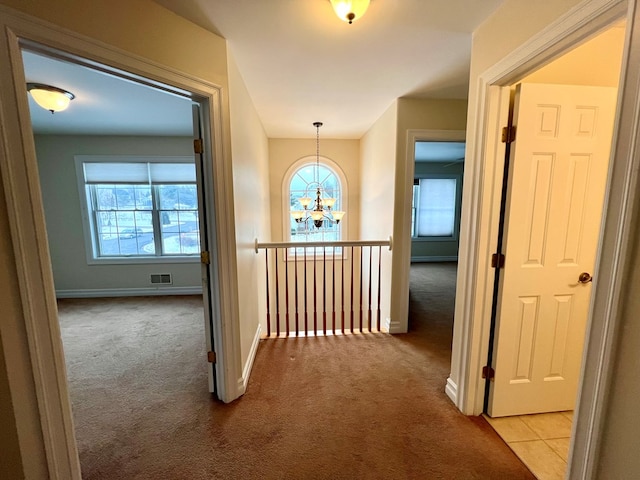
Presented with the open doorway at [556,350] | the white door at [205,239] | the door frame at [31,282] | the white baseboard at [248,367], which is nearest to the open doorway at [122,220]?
the white baseboard at [248,367]

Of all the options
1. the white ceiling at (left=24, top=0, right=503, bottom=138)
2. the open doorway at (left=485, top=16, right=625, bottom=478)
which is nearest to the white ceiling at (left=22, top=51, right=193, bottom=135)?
the white ceiling at (left=24, top=0, right=503, bottom=138)

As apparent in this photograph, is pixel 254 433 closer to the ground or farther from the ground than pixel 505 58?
closer to the ground

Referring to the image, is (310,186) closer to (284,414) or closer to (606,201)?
(284,414)

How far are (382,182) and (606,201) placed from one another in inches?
98.5

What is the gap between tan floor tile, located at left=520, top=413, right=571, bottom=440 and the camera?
1674mm

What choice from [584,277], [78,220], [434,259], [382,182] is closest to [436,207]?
[434,259]

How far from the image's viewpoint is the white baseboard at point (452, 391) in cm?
192

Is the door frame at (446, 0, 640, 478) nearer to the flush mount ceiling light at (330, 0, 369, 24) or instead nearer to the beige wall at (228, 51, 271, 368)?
the flush mount ceiling light at (330, 0, 369, 24)

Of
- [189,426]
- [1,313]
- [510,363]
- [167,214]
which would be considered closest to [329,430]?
[189,426]

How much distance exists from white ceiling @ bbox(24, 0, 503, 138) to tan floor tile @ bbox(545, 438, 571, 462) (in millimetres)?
2525

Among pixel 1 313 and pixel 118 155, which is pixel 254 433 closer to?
pixel 1 313

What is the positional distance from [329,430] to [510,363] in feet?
4.09

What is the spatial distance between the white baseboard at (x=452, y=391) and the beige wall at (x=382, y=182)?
1050mm

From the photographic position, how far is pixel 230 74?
6.19 ft
